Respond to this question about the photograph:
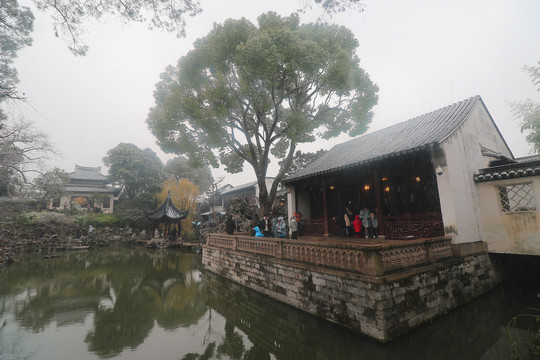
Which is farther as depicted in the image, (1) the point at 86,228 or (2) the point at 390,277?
(1) the point at 86,228

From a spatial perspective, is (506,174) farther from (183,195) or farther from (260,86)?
(183,195)

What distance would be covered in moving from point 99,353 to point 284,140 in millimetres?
13655

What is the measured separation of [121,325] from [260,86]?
→ 10.3 meters

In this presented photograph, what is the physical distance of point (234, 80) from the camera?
40.4 ft

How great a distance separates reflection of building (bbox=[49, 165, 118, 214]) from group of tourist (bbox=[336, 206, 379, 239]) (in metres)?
31.8

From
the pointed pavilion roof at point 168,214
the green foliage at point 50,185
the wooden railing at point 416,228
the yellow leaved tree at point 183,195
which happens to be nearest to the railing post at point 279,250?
the wooden railing at point 416,228

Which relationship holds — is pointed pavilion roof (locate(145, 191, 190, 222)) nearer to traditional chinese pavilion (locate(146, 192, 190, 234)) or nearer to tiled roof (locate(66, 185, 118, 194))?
traditional chinese pavilion (locate(146, 192, 190, 234))

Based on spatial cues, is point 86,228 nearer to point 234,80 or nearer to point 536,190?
point 234,80

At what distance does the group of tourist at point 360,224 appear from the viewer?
923 centimetres

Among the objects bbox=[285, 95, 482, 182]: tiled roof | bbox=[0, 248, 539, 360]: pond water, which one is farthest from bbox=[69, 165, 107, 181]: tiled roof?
bbox=[285, 95, 482, 182]: tiled roof

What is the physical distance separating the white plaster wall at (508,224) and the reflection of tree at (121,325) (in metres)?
10.9

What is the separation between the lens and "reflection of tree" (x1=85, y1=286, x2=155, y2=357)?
516 centimetres

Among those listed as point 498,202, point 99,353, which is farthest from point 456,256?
point 99,353

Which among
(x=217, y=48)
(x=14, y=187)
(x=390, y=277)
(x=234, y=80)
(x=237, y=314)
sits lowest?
(x=237, y=314)
